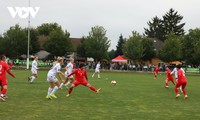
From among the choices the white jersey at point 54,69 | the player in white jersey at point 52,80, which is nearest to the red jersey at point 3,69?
the player in white jersey at point 52,80

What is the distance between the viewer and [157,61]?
9562 cm

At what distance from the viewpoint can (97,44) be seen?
263 feet

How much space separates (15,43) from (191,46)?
4095 centimetres

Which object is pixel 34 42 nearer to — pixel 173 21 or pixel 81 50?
pixel 81 50

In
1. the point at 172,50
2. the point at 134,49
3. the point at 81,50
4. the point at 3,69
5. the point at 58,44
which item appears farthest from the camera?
the point at 81,50

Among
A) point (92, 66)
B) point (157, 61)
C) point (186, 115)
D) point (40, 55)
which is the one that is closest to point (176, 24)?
point (157, 61)

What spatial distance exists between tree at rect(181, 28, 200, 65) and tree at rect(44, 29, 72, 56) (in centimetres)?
2763

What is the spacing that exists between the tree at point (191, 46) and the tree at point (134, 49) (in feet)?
33.8

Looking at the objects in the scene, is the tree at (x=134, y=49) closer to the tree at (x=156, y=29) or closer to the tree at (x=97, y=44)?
the tree at (x=97, y=44)

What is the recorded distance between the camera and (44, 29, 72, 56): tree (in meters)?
78.4

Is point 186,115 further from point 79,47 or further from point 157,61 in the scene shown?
point 157,61

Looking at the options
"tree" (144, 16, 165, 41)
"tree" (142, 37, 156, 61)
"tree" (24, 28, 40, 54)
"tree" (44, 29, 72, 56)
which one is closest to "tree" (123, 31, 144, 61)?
"tree" (142, 37, 156, 61)

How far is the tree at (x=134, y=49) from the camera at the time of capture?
268ft

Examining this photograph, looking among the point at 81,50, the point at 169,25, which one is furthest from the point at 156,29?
the point at 81,50
